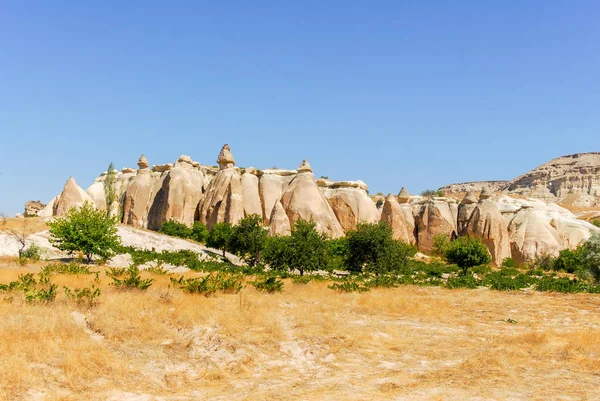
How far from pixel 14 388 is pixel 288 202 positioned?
4477 centimetres

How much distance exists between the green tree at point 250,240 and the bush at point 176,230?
12349mm

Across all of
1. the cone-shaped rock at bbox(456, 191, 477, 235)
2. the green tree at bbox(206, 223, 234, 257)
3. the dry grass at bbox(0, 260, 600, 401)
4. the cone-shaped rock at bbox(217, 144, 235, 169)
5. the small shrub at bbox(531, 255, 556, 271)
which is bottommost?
the small shrub at bbox(531, 255, 556, 271)

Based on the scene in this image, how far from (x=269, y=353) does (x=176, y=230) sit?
123ft

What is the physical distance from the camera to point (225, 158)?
169ft

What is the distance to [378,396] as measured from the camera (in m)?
6.65

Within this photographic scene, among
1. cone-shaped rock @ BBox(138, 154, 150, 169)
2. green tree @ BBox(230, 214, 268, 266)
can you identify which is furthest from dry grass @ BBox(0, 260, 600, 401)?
cone-shaped rock @ BBox(138, 154, 150, 169)

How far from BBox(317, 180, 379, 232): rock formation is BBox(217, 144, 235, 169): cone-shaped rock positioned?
12.0 meters

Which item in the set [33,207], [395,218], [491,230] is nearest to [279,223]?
[395,218]

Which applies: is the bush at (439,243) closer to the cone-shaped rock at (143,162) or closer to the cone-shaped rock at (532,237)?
the cone-shaped rock at (532,237)

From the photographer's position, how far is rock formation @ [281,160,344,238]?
4823cm

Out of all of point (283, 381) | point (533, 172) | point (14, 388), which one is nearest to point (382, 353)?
point (283, 381)

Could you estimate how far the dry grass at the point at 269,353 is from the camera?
6.80m

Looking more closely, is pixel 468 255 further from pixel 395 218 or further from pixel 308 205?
pixel 395 218

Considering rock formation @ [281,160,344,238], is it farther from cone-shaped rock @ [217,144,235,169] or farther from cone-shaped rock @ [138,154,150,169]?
cone-shaped rock @ [138,154,150,169]
